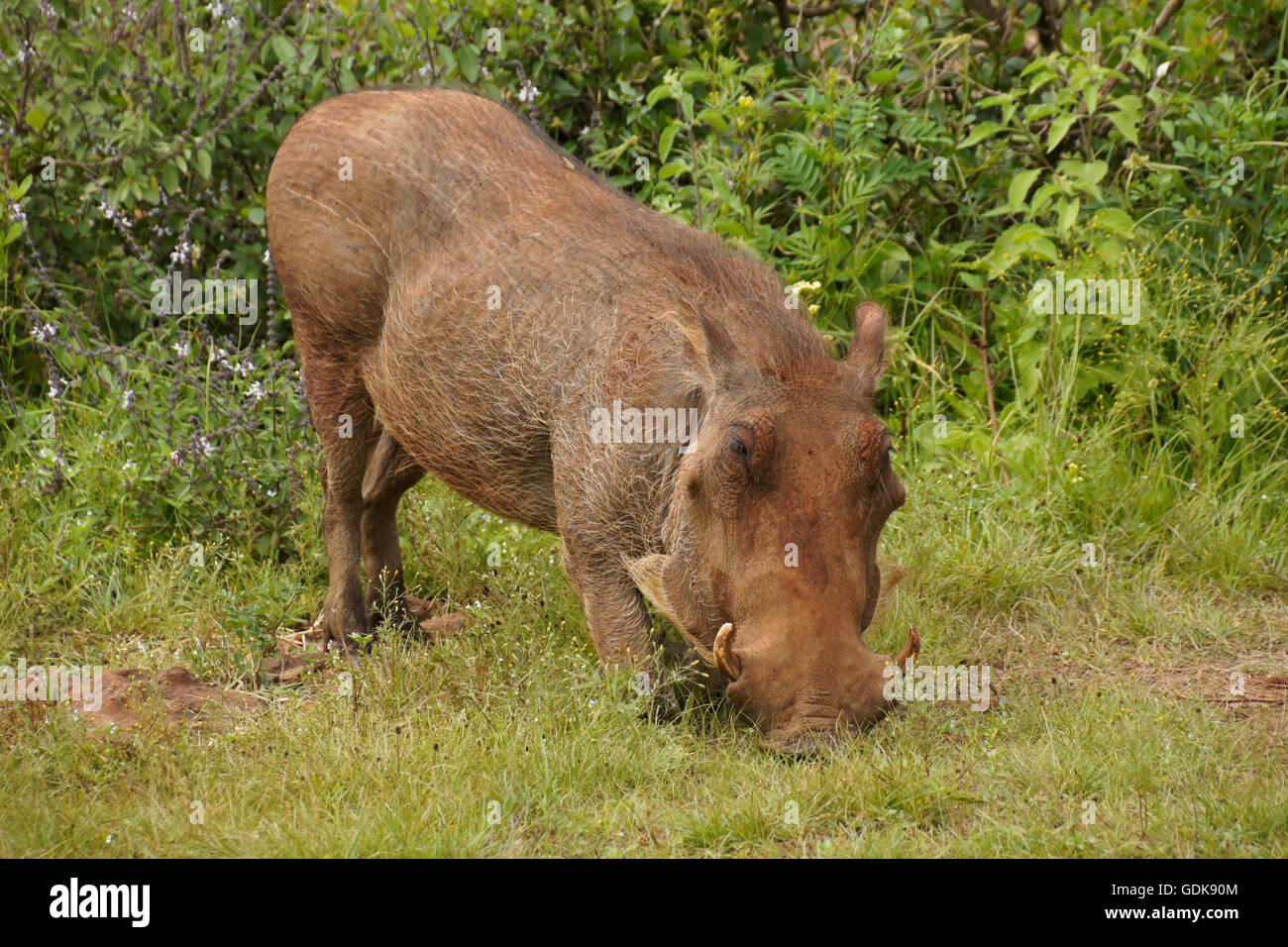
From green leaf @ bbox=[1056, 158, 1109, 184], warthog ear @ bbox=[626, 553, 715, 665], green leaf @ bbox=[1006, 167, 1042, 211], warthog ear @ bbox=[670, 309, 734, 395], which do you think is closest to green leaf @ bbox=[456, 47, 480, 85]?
green leaf @ bbox=[1006, 167, 1042, 211]

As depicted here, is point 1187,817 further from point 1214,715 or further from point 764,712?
point 764,712

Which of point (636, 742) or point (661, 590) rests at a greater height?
point (661, 590)

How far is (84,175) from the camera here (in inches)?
245

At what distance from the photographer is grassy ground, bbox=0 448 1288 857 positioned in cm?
333

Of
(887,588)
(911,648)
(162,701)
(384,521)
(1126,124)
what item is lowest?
(162,701)

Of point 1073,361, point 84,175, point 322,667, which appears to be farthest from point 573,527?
point 84,175

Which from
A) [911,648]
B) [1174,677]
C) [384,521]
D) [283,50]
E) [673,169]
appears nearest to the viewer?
[911,648]

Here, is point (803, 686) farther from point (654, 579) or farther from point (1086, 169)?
point (1086, 169)

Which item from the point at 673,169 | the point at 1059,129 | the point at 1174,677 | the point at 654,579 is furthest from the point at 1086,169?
the point at 654,579

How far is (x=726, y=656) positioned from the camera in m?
3.40

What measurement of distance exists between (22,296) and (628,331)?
10.8 ft

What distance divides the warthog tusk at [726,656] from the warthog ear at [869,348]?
31.1 inches

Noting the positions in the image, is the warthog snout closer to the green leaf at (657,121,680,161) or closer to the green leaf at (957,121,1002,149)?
the green leaf at (657,121,680,161)

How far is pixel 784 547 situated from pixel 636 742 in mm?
729
